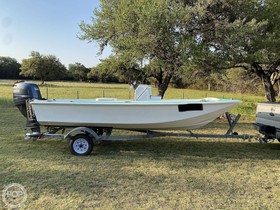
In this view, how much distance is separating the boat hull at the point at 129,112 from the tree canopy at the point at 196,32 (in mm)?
3078

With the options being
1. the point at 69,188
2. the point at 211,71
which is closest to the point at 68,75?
the point at 211,71

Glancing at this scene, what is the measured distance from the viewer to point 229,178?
145 inches

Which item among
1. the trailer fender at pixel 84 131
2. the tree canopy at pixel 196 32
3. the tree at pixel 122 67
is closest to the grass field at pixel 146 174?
the trailer fender at pixel 84 131

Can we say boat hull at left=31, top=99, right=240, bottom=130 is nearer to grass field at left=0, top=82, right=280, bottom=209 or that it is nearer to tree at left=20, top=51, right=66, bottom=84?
grass field at left=0, top=82, right=280, bottom=209

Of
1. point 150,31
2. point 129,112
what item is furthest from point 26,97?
point 150,31

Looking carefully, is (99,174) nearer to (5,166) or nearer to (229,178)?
(5,166)

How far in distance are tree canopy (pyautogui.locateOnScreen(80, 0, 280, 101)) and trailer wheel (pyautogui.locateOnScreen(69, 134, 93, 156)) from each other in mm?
3595

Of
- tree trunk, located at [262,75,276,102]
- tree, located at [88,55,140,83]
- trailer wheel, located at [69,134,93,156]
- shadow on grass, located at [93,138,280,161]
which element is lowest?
shadow on grass, located at [93,138,280,161]

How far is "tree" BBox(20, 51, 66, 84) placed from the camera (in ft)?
175

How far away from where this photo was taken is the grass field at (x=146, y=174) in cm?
295

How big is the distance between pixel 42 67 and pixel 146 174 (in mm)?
55128

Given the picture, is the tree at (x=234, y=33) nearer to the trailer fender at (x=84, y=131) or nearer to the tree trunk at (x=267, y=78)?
the tree trunk at (x=267, y=78)

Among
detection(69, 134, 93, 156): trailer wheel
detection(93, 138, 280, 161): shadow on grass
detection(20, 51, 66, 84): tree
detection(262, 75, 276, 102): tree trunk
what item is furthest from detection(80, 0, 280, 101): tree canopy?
detection(20, 51, 66, 84): tree

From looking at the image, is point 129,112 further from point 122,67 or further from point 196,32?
point 122,67
